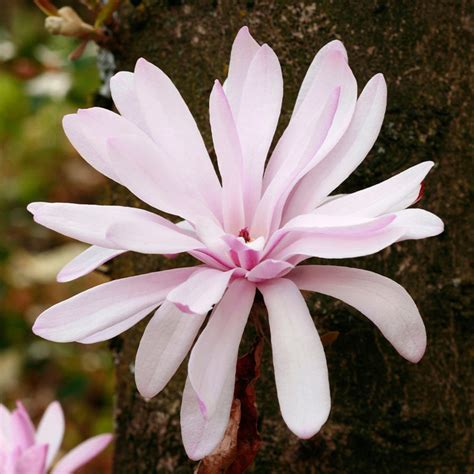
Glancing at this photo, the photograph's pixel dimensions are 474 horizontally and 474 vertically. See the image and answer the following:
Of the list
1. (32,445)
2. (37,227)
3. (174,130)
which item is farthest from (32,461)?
(37,227)

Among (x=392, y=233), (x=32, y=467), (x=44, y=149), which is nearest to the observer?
(x=392, y=233)

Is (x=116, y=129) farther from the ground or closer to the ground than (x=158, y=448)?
farther from the ground

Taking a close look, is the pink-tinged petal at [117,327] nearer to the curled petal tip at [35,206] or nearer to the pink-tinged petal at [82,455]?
the curled petal tip at [35,206]

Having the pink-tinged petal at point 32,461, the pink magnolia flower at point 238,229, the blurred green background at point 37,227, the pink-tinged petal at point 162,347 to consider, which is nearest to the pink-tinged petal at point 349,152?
the pink magnolia flower at point 238,229

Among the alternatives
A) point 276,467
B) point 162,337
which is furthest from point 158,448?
point 162,337

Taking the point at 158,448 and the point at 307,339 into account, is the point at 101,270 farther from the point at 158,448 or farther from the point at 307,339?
the point at 307,339

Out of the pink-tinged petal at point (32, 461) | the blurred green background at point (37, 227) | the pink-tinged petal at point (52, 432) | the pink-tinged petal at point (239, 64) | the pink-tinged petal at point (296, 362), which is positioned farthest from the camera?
the blurred green background at point (37, 227)

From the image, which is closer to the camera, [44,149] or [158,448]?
[158,448]

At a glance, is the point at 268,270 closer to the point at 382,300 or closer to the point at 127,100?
the point at 382,300
